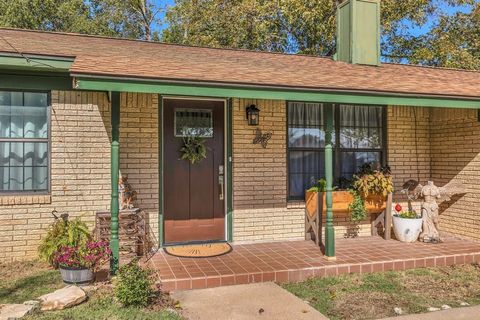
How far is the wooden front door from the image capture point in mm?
6473

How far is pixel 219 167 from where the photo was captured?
6.72 metres

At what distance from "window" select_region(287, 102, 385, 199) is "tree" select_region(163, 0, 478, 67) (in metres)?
7.10

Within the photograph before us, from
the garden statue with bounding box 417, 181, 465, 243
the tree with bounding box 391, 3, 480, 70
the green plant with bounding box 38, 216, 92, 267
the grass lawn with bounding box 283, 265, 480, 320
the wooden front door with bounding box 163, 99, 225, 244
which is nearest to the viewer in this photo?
the grass lawn with bounding box 283, 265, 480, 320

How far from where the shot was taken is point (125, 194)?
5973 millimetres

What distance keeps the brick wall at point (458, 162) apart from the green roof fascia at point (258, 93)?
786 mm

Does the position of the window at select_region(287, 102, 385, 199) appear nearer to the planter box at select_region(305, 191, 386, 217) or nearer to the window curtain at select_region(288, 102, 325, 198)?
the window curtain at select_region(288, 102, 325, 198)

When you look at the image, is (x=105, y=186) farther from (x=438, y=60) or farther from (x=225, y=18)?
(x=438, y=60)

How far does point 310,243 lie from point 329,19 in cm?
953

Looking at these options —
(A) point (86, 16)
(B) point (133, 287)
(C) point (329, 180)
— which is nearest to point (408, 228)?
(C) point (329, 180)

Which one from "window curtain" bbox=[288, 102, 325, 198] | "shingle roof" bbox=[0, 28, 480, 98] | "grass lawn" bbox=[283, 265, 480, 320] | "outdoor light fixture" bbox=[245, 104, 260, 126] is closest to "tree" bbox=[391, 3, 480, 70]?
"shingle roof" bbox=[0, 28, 480, 98]

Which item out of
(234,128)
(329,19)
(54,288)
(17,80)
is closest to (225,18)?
(329,19)

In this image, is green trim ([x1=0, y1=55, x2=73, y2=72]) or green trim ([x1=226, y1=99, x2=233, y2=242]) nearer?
green trim ([x1=0, y1=55, x2=73, y2=72])

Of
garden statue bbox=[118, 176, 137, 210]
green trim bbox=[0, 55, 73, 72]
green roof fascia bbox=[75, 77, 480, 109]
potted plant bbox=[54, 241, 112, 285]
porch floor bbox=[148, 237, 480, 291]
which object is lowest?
porch floor bbox=[148, 237, 480, 291]

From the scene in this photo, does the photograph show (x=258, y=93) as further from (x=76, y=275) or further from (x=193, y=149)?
(x=76, y=275)
